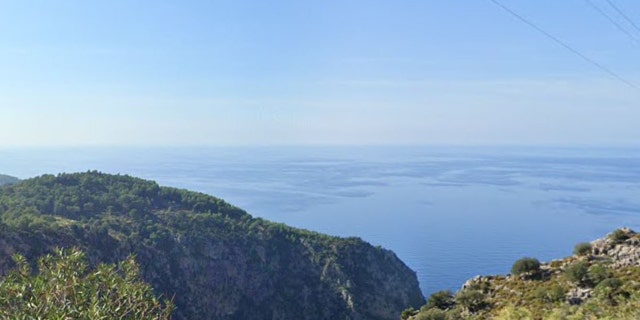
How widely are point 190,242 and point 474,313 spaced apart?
57.2m

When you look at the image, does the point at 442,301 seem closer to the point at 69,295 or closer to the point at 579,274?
the point at 579,274

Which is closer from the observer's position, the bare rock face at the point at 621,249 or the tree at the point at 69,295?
the tree at the point at 69,295

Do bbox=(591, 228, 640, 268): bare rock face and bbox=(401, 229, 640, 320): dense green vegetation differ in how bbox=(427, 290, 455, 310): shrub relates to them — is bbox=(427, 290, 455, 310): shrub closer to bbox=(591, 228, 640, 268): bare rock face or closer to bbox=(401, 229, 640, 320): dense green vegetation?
bbox=(401, 229, 640, 320): dense green vegetation

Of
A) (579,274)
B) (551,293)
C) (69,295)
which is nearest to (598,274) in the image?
(579,274)

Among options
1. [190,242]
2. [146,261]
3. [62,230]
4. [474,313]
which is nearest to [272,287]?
[190,242]

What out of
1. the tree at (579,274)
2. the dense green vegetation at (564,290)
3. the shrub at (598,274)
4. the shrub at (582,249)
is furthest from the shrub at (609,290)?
the shrub at (582,249)

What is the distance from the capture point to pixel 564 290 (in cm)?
2238

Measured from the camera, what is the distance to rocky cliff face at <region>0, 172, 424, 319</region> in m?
64.0

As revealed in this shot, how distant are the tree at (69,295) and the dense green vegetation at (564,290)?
1478 cm

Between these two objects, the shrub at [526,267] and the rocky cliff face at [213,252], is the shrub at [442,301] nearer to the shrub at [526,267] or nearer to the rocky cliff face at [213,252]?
the shrub at [526,267]

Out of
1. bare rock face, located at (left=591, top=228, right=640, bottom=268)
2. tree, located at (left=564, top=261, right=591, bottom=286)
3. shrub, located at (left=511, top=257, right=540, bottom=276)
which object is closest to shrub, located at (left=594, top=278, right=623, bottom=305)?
tree, located at (left=564, top=261, right=591, bottom=286)

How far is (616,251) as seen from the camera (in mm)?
26188

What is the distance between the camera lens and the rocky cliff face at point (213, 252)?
64.0m

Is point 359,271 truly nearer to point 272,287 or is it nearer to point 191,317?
point 272,287
